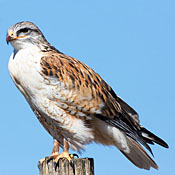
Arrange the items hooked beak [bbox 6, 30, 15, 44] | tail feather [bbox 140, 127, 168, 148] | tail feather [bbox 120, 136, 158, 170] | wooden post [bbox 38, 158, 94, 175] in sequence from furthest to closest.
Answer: tail feather [bbox 120, 136, 158, 170] → tail feather [bbox 140, 127, 168, 148] → hooked beak [bbox 6, 30, 15, 44] → wooden post [bbox 38, 158, 94, 175]

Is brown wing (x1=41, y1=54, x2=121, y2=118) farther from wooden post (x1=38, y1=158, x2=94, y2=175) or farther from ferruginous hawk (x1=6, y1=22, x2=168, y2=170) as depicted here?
wooden post (x1=38, y1=158, x2=94, y2=175)

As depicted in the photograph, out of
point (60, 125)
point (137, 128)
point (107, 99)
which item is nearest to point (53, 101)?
point (60, 125)

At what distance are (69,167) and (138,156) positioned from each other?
2133 millimetres

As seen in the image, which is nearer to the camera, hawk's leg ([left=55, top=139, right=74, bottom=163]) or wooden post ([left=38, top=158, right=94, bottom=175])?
wooden post ([left=38, top=158, right=94, bottom=175])

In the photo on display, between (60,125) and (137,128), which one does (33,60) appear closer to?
(60,125)

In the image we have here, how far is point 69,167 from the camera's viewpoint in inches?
199

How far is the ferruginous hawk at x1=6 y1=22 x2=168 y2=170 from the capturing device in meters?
6.26

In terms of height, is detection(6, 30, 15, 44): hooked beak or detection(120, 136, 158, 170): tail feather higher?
detection(6, 30, 15, 44): hooked beak

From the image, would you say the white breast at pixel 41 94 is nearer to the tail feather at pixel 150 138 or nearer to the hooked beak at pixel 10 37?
the hooked beak at pixel 10 37

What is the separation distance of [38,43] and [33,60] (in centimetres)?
41

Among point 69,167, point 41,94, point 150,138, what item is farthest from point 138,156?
point 69,167

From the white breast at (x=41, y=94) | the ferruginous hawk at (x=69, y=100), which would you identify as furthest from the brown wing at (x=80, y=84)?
the white breast at (x=41, y=94)

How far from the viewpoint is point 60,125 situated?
6348 millimetres

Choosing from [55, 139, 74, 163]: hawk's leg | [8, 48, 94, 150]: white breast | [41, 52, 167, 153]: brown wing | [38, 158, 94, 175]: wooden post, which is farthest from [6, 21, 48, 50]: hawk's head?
[38, 158, 94, 175]: wooden post
